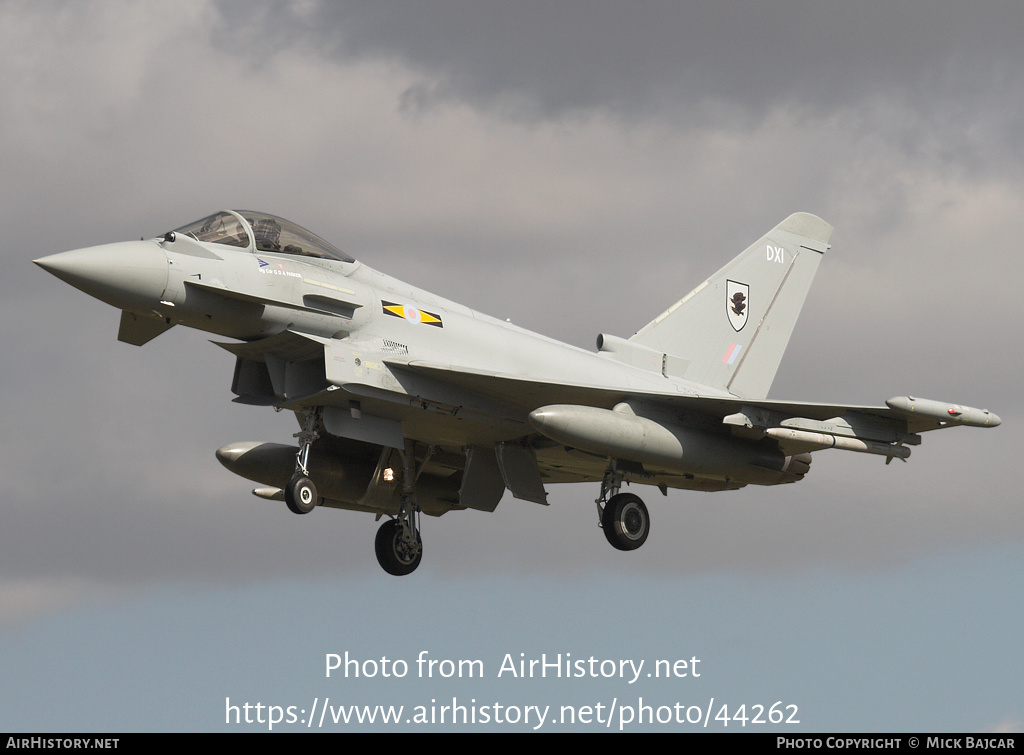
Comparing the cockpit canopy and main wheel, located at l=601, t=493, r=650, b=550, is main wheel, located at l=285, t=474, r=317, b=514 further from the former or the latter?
main wheel, located at l=601, t=493, r=650, b=550

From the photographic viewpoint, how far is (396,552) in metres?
22.0

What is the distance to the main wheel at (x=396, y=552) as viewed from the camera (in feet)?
72.3

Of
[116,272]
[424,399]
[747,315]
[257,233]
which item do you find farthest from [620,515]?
[116,272]

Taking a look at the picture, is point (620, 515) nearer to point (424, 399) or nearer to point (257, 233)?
point (424, 399)

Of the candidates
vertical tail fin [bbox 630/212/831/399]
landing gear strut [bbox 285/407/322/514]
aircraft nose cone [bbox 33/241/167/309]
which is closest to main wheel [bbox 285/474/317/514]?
landing gear strut [bbox 285/407/322/514]

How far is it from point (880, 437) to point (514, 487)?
542cm

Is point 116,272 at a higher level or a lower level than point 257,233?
lower

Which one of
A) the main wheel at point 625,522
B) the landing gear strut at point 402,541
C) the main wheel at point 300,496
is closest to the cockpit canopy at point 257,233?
the main wheel at point 300,496

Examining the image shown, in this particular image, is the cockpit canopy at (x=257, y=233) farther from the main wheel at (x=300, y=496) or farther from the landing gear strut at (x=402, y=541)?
the landing gear strut at (x=402, y=541)

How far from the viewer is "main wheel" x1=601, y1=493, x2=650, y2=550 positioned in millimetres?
20500

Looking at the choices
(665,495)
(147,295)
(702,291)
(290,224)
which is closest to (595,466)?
(665,495)

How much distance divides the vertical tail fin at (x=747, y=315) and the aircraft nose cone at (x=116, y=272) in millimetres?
8831

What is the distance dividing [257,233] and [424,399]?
3.20m

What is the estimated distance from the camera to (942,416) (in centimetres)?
1853
